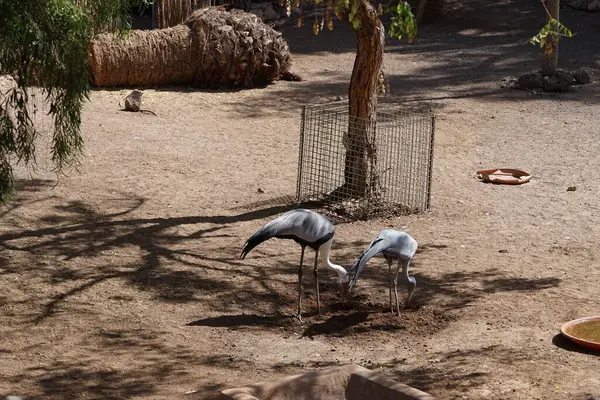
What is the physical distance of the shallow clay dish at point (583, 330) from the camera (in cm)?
643

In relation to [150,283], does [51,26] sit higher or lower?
higher

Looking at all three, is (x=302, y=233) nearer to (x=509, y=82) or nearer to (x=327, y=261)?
(x=327, y=261)

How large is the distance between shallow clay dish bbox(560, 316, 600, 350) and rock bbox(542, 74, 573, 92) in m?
9.01

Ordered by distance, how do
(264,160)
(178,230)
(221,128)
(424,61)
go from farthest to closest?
(424,61) → (221,128) → (264,160) → (178,230)

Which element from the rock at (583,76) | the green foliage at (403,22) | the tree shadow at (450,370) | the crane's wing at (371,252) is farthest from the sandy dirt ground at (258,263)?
the green foliage at (403,22)

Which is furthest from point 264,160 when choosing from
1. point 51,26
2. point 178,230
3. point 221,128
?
point 51,26

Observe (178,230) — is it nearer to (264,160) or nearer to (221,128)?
(264,160)

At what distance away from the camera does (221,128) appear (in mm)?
12695

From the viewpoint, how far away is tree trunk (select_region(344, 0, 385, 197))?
9.75 m

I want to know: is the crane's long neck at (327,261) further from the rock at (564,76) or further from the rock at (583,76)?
the rock at (583,76)

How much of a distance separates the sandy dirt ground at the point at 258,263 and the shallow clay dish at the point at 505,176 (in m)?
0.13

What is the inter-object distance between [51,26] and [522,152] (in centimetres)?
715

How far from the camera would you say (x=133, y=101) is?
1313cm

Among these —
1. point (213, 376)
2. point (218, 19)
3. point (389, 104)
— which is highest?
point (218, 19)
